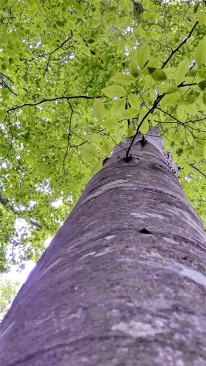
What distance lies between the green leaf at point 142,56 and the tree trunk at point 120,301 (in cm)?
52

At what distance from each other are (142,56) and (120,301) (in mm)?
919

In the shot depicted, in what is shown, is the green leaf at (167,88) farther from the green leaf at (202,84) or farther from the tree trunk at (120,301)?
the tree trunk at (120,301)

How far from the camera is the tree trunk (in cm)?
41

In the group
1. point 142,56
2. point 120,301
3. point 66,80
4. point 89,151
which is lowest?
point 120,301

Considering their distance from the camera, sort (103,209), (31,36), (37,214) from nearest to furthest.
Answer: (103,209) < (31,36) < (37,214)

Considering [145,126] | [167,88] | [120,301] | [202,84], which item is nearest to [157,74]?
[167,88]

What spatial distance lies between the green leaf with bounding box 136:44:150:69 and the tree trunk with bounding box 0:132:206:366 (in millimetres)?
522

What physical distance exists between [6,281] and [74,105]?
50.1 feet

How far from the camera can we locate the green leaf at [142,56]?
1.18 meters

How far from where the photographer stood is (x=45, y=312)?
54 centimetres

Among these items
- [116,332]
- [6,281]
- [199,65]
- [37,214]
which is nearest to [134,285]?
[116,332]

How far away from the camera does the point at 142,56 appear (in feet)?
3.91

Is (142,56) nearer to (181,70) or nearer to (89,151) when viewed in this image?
(181,70)

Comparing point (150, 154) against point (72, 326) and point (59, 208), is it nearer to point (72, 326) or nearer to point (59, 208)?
point (72, 326)
